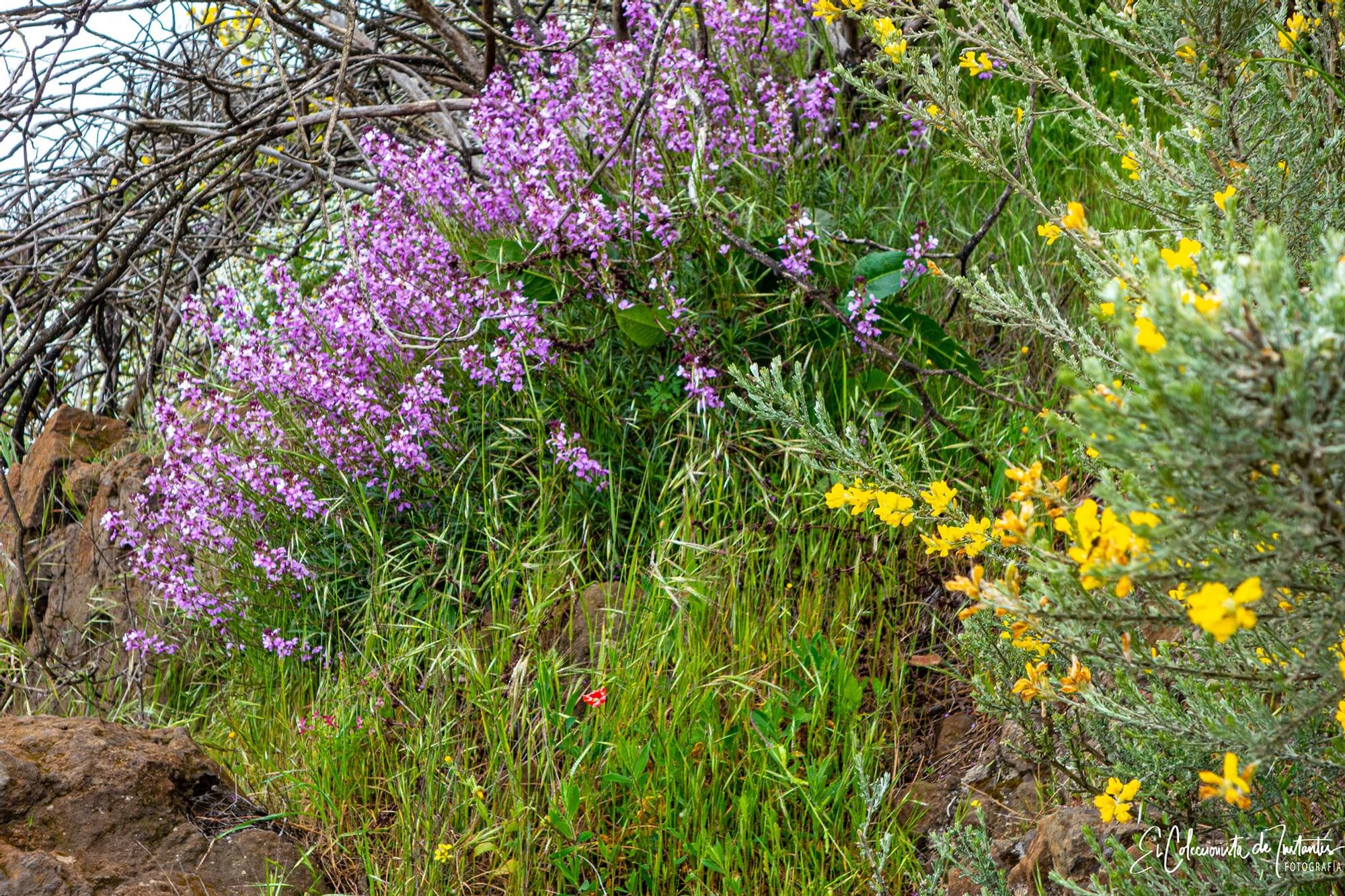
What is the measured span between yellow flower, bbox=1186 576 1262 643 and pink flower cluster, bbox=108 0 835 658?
2011 millimetres

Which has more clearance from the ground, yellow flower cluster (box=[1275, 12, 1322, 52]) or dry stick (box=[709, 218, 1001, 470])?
yellow flower cluster (box=[1275, 12, 1322, 52])

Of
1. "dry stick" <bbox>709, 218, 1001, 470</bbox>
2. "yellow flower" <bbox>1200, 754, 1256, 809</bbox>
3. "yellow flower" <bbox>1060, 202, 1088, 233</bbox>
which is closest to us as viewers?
"yellow flower" <bbox>1200, 754, 1256, 809</bbox>

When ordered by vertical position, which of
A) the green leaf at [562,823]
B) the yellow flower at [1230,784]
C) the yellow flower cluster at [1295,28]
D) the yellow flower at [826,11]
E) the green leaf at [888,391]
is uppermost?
the yellow flower at [826,11]

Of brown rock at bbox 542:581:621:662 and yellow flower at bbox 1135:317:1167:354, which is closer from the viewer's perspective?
yellow flower at bbox 1135:317:1167:354

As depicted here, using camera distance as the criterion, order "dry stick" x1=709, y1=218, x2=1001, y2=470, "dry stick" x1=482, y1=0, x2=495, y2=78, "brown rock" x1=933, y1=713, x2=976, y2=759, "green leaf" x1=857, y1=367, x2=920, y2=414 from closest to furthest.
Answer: "brown rock" x1=933, y1=713, x2=976, y2=759 → "dry stick" x1=709, y1=218, x2=1001, y2=470 → "green leaf" x1=857, y1=367, x2=920, y2=414 → "dry stick" x1=482, y1=0, x2=495, y2=78

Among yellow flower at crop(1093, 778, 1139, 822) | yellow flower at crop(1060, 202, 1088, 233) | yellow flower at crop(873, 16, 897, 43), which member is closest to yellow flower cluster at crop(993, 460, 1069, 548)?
yellow flower at crop(1060, 202, 1088, 233)

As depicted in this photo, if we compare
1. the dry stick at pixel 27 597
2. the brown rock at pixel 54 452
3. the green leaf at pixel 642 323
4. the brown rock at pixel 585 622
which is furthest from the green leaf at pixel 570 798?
the brown rock at pixel 54 452

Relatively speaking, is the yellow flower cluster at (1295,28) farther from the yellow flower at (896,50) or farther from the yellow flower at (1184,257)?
the yellow flower at (1184,257)

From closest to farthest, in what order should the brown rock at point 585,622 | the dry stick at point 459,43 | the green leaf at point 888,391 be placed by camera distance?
the brown rock at point 585,622, the green leaf at point 888,391, the dry stick at point 459,43

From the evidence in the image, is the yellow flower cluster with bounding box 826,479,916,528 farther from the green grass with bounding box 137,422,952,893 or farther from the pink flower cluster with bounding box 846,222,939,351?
the pink flower cluster with bounding box 846,222,939,351

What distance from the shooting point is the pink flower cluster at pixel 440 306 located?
3.19 meters

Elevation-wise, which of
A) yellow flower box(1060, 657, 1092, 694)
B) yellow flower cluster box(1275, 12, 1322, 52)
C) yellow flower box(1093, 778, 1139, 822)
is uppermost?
yellow flower cluster box(1275, 12, 1322, 52)

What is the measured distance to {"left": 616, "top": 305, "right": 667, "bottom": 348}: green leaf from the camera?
10.4 feet

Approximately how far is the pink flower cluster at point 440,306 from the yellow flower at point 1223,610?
201cm
